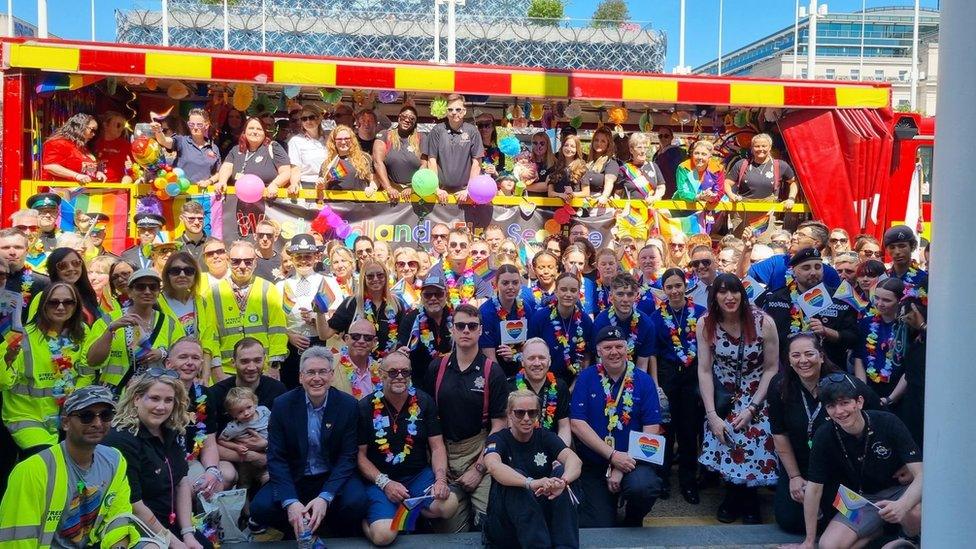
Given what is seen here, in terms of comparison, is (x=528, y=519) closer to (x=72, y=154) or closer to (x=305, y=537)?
(x=305, y=537)

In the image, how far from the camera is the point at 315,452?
5.21m

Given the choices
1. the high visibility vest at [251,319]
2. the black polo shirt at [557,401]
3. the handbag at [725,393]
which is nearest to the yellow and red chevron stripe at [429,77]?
the high visibility vest at [251,319]

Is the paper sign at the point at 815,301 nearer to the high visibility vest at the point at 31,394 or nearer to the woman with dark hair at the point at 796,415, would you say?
the woman with dark hair at the point at 796,415

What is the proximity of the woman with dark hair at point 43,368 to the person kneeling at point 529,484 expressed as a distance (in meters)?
2.36

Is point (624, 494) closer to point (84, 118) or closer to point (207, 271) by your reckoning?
point (207, 271)

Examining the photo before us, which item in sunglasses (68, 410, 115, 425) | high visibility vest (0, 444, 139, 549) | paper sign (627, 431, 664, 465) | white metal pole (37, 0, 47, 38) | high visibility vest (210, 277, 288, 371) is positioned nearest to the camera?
high visibility vest (0, 444, 139, 549)

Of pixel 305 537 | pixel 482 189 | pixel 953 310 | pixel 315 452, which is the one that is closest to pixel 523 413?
pixel 315 452

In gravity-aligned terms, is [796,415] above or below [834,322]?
below

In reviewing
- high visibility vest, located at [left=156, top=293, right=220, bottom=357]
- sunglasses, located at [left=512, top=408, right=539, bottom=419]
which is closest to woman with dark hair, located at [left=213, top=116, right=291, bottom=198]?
high visibility vest, located at [left=156, top=293, right=220, bottom=357]

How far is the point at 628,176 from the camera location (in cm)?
915

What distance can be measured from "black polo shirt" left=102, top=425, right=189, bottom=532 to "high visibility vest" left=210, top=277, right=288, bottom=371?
138cm

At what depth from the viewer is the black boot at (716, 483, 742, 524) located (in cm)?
572

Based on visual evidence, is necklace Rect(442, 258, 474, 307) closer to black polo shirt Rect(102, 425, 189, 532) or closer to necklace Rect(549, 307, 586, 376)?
necklace Rect(549, 307, 586, 376)

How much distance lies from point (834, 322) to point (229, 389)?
399 cm
